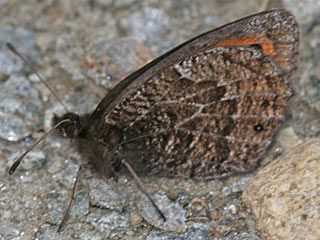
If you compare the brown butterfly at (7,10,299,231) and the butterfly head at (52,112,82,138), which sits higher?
the butterfly head at (52,112,82,138)

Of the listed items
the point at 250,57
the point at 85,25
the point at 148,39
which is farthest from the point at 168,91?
the point at 85,25

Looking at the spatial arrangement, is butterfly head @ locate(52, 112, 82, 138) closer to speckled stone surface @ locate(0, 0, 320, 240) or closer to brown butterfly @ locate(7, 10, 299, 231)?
brown butterfly @ locate(7, 10, 299, 231)

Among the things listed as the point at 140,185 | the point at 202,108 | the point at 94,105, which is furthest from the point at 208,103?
the point at 94,105

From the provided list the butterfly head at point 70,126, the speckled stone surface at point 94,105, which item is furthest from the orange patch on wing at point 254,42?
the butterfly head at point 70,126

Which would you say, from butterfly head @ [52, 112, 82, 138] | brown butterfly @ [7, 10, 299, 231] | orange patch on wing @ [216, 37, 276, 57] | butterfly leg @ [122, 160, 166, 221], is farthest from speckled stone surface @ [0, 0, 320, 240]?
orange patch on wing @ [216, 37, 276, 57]

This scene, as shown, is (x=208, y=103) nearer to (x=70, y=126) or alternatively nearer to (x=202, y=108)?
(x=202, y=108)

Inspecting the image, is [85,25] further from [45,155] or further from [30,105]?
[45,155]
